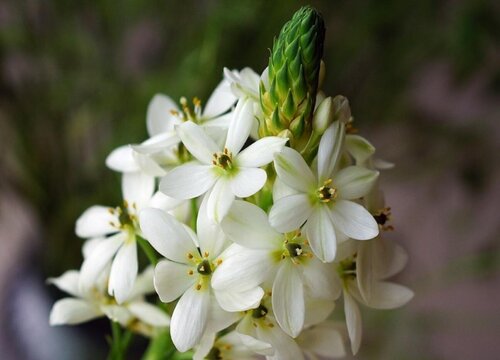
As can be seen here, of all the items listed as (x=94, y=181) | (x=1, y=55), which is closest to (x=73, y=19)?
(x=1, y=55)

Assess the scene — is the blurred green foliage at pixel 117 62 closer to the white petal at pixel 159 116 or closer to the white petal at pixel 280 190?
the white petal at pixel 159 116

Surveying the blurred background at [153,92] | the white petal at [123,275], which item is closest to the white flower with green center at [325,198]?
the white petal at [123,275]

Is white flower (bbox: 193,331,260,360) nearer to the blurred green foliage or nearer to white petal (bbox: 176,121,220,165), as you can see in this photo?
white petal (bbox: 176,121,220,165)

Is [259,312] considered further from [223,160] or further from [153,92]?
[153,92]

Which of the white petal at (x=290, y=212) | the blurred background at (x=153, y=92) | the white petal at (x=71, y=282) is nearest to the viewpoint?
the white petal at (x=290, y=212)

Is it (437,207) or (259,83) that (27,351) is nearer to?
(259,83)

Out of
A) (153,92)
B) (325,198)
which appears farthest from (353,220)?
(153,92)
